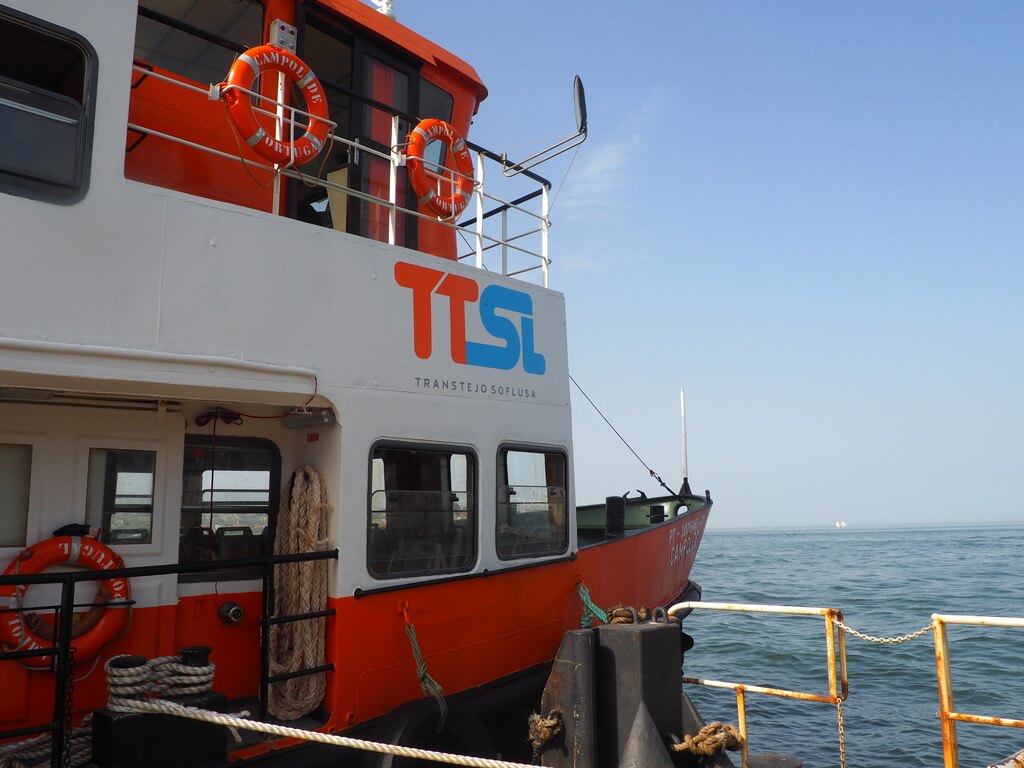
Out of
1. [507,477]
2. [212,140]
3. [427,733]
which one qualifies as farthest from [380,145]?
[427,733]

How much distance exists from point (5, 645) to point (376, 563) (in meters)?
1.82

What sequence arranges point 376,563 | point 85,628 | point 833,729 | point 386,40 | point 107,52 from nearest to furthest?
1. point 107,52
2. point 85,628
3. point 376,563
4. point 386,40
5. point 833,729

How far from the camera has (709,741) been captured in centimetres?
395

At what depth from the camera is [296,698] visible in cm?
421

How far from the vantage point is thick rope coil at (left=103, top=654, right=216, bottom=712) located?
3.42 m

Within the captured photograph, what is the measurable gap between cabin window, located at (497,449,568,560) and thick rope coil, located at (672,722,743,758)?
167 cm

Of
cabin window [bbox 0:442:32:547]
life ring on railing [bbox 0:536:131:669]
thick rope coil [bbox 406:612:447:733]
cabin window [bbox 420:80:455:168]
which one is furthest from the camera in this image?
cabin window [bbox 420:80:455:168]

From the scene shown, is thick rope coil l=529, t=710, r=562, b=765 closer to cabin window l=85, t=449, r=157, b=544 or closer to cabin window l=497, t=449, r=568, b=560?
cabin window l=497, t=449, r=568, b=560

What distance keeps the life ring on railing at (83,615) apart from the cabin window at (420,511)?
1.32 meters

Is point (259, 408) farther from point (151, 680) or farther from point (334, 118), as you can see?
point (334, 118)

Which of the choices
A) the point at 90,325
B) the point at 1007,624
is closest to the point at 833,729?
the point at 1007,624

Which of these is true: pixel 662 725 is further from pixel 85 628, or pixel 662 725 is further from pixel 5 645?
pixel 5 645

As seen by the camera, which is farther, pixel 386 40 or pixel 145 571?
pixel 386 40

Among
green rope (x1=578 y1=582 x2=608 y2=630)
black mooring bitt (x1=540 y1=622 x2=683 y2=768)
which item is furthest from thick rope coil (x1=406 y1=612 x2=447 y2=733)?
green rope (x1=578 y1=582 x2=608 y2=630)
